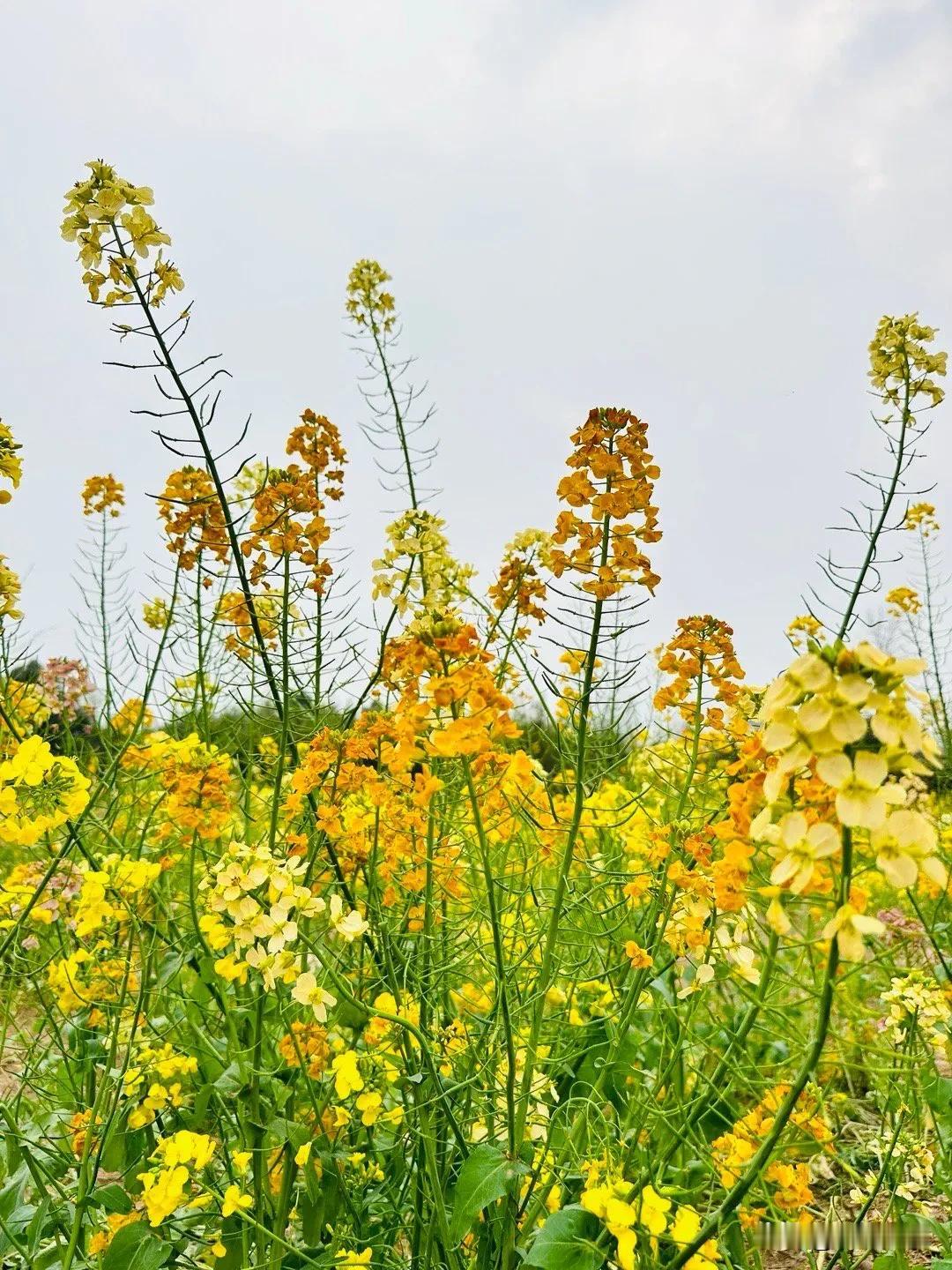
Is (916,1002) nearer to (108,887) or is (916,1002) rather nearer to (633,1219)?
(633,1219)

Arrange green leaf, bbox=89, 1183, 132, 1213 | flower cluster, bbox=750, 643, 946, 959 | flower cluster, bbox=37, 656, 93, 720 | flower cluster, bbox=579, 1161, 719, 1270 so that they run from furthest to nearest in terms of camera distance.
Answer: flower cluster, bbox=37, 656, 93, 720
green leaf, bbox=89, 1183, 132, 1213
flower cluster, bbox=579, 1161, 719, 1270
flower cluster, bbox=750, 643, 946, 959

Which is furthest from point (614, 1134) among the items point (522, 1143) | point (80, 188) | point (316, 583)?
point (80, 188)

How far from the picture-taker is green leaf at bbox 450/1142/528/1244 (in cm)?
136

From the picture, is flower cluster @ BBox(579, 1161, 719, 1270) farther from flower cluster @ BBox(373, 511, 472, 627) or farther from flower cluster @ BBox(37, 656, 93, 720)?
flower cluster @ BBox(37, 656, 93, 720)

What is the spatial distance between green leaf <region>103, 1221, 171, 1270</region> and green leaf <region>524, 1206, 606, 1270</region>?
670 mm

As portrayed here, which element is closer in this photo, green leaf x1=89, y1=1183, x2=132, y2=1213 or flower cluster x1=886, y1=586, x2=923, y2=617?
green leaf x1=89, y1=1183, x2=132, y2=1213

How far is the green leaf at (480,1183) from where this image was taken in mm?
1360

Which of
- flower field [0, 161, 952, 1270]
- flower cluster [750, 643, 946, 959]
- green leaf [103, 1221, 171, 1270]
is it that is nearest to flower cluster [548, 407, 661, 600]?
flower field [0, 161, 952, 1270]

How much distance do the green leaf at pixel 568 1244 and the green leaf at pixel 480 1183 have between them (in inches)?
4.1

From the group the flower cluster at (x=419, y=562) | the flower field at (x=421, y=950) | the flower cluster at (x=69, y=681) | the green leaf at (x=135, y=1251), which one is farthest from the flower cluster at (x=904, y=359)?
the flower cluster at (x=69, y=681)

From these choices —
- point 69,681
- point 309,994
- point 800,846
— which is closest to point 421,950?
point 309,994

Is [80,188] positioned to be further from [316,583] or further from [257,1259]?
[257,1259]

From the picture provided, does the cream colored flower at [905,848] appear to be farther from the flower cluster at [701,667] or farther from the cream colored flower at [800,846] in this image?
the flower cluster at [701,667]

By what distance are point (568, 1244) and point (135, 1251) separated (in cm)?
79
